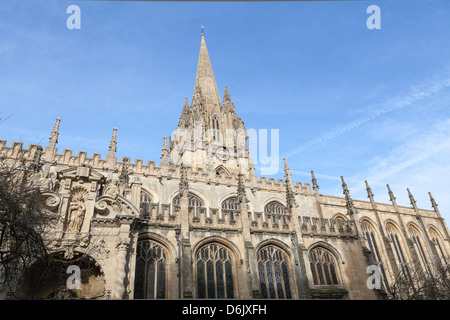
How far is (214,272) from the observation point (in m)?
16.8

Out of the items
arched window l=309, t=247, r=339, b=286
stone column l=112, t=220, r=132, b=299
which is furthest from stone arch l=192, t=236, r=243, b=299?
arched window l=309, t=247, r=339, b=286

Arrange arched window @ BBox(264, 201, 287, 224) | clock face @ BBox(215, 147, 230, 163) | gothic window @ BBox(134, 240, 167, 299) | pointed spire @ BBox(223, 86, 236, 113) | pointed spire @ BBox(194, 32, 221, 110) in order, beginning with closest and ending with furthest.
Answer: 1. gothic window @ BBox(134, 240, 167, 299)
2. arched window @ BBox(264, 201, 287, 224)
3. clock face @ BBox(215, 147, 230, 163)
4. pointed spire @ BBox(223, 86, 236, 113)
5. pointed spire @ BBox(194, 32, 221, 110)

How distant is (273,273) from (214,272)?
3.59 meters

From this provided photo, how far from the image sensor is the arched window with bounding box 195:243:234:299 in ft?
53.3

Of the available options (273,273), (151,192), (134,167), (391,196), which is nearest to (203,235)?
(273,273)

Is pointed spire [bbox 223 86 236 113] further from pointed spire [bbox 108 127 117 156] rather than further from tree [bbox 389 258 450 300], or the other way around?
tree [bbox 389 258 450 300]

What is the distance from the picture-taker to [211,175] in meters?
29.0

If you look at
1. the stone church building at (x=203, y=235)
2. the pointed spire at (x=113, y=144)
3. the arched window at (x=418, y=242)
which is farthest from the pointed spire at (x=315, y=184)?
the pointed spire at (x=113, y=144)

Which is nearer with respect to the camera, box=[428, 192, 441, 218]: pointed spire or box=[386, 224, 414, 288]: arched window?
box=[386, 224, 414, 288]: arched window

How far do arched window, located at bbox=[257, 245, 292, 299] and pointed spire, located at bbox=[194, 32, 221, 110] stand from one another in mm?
26491

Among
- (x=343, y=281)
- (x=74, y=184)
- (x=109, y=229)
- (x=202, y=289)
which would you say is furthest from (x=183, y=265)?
(x=343, y=281)
